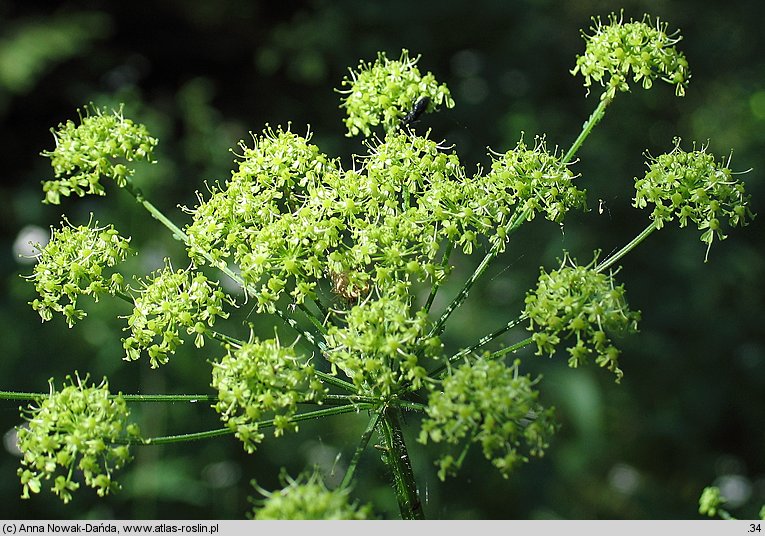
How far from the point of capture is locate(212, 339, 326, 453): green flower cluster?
2283 mm

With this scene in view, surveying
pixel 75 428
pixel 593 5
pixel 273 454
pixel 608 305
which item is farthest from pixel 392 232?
pixel 593 5

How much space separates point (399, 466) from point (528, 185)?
92 centimetres

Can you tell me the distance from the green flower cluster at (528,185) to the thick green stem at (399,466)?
68cm

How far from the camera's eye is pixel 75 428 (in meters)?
2.36

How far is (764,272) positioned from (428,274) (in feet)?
18.0

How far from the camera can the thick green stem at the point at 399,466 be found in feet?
7.98

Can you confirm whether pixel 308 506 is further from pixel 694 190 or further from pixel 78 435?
pixel 694 190

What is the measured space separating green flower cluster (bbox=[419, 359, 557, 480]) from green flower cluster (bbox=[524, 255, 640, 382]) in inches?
10.2

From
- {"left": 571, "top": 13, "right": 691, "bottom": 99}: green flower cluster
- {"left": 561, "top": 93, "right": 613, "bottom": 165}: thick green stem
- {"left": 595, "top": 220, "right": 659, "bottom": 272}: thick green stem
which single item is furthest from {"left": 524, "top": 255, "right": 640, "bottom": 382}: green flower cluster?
{"left": 571, "top": 13, "right": 691, "bottom": 99}: green flower cluster

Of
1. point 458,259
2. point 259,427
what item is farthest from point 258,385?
point 458,259

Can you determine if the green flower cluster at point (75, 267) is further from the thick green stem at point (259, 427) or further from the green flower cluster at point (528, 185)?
the green flower cluster at point (528, 185)

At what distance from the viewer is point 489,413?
214cm

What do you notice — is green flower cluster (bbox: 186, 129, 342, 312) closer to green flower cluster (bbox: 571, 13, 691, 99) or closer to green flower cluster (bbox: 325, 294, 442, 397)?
green flower cluster (bbox: 325, 294, 442, 397)

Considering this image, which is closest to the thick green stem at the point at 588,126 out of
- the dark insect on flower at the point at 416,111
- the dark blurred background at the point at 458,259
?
the dark insect on flower at the point at 416,111
